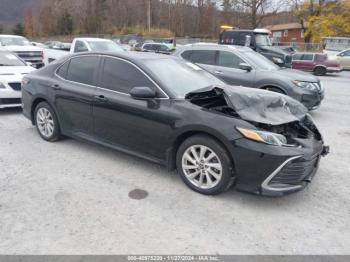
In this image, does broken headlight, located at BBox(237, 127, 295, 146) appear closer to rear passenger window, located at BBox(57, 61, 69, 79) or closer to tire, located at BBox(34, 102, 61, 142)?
rear passenger window, located at BBox(57, 61, 69, 79)

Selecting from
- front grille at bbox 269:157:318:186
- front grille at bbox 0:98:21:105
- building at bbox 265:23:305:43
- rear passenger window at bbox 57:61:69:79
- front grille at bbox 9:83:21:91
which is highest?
building at bbox 265:23:305:43

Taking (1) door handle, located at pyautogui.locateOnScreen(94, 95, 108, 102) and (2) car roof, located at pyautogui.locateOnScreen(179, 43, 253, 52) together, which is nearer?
(1) door handle, located at pyautogui.locateOnScreen(94, 95, 108, 102)

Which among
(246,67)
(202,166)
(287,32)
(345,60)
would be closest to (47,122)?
(202,166)

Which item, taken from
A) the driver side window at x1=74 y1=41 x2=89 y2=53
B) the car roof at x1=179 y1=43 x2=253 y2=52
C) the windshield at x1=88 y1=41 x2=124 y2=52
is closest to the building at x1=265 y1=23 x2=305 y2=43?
the windshield at x1=88 y1=41 x2=124 y2=52

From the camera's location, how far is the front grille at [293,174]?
351 centimetres

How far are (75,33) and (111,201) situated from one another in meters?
66.4

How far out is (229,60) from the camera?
28.2 ft

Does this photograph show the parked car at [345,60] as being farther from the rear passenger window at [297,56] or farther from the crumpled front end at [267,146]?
the crumpled front end at [267,146]

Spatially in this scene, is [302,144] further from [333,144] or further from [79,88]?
[79,88]

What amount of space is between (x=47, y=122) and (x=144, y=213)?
291 cm

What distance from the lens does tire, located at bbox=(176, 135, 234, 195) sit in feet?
12.1

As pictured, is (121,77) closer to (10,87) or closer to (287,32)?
(10,87)

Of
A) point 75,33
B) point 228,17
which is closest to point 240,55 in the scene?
point 228,17

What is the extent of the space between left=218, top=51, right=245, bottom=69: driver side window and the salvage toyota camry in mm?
3512
